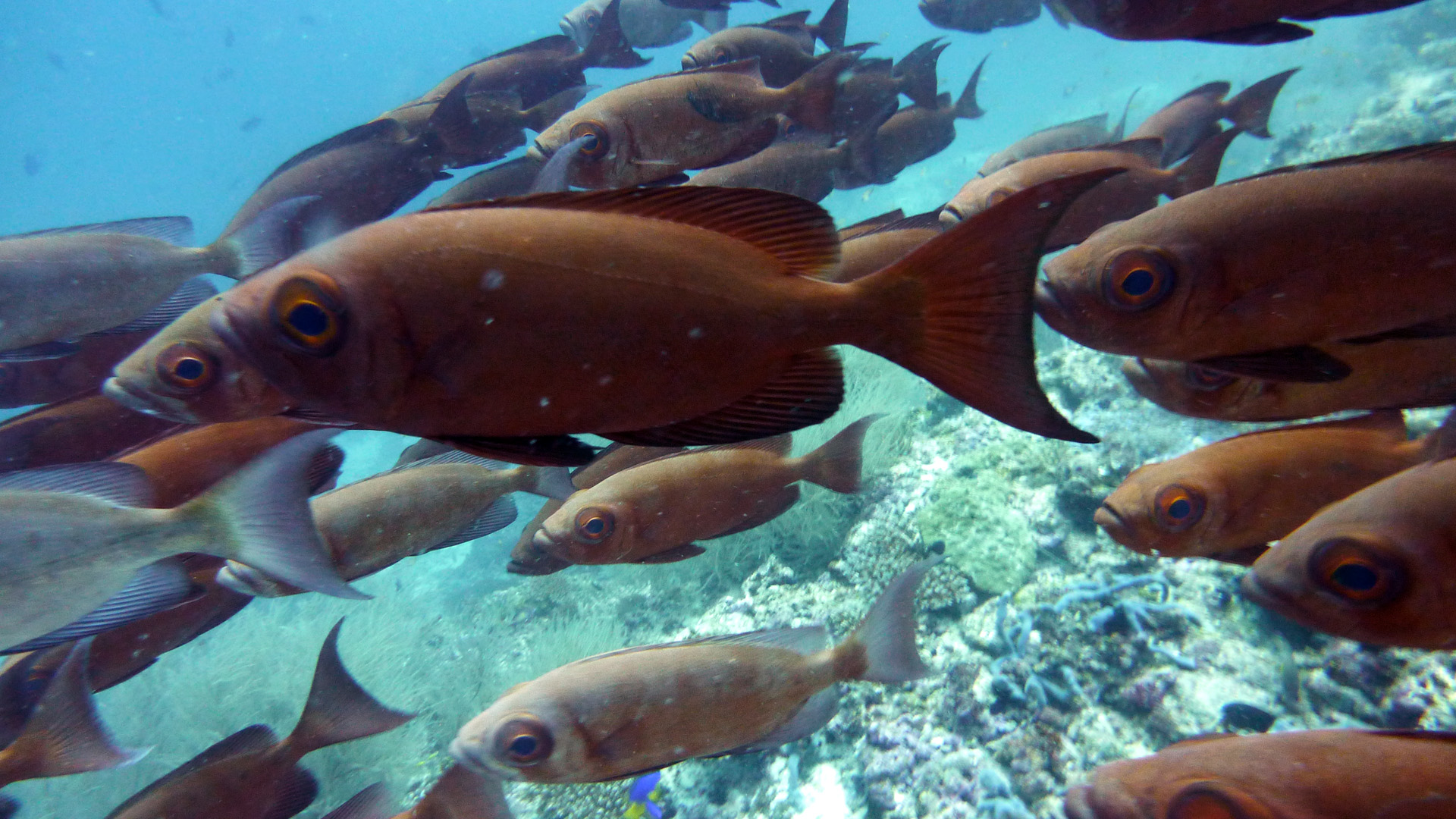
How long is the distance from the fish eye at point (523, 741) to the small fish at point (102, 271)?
207 cm

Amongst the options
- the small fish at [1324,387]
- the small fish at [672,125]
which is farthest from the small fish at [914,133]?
the small fish at [1324,387]

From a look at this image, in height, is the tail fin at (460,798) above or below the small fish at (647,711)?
below

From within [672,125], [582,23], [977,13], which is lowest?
[672,125]

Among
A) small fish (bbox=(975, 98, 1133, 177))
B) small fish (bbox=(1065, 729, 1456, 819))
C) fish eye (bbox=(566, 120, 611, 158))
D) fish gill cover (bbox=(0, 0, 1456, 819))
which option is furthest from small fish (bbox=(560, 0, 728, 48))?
small fish (bbox=(1065, 729, 1456, 819))

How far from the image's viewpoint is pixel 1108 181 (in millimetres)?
2414

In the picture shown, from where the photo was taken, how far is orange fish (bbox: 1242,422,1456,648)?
1.35 m

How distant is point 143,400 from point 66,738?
1.74m

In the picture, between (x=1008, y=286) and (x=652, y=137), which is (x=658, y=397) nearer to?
(x=1008, y=286)

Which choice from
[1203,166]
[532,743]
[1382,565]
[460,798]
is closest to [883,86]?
[1203,166]

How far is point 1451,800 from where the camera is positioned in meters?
1.25

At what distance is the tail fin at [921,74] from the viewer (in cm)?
440

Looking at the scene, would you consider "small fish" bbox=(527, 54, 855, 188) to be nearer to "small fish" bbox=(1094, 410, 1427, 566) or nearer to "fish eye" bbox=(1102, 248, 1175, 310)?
"fish eye" bbox=(1102, 248, 1175, 310)

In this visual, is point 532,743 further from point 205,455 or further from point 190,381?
point 190,381

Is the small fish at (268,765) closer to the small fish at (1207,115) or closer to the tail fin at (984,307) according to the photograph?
the tail fin at (984,307)
